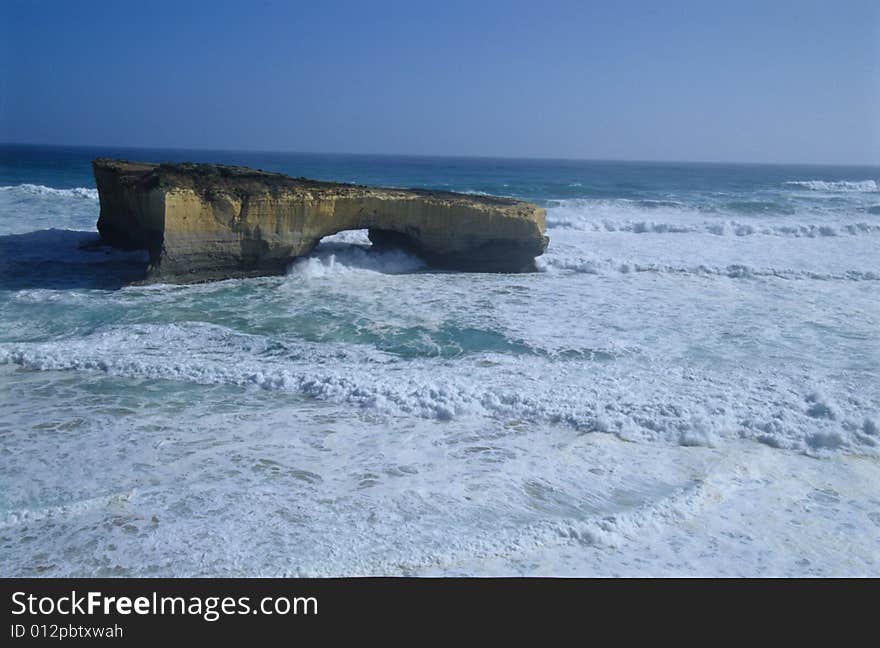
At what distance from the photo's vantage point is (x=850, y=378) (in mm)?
6969

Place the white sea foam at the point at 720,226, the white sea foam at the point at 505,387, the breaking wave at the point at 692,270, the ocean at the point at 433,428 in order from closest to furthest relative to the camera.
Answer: the ocean at the point at 433,428 < the white sea foam at the point at 505,387 < the breaking wave at the point at 692,270 < the white sea foam at the point at 720,226

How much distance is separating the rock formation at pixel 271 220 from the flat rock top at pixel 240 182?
0.02m

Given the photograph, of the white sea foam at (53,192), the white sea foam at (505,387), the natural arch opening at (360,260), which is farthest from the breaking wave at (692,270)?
the white sea foam at (53,192)

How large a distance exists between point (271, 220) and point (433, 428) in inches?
259

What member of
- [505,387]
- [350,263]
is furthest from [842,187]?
[505,387]

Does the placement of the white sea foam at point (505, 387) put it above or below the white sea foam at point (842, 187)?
below

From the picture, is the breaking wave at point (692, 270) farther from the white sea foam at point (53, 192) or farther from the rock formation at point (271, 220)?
the white sea foam at point (53, 192)

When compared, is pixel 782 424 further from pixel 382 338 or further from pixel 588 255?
pixel 588 255

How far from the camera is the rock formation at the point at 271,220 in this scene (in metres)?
10.6

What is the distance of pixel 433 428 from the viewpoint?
227 inches

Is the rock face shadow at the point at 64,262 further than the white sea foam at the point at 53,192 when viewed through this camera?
No

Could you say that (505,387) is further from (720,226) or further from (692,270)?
(720,226)
